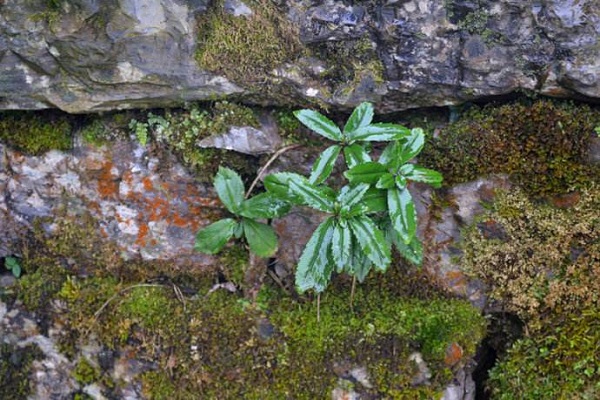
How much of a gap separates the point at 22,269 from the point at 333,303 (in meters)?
1.64

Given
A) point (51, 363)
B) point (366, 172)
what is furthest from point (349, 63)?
point (51, 363)

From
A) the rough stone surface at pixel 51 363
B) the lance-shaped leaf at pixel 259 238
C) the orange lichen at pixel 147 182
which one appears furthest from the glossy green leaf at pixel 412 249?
the rough stone surface at pixel 51 363

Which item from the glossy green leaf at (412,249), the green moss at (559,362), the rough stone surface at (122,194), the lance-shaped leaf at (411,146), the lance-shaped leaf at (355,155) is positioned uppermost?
the lance-shaped leaf at (411,146)

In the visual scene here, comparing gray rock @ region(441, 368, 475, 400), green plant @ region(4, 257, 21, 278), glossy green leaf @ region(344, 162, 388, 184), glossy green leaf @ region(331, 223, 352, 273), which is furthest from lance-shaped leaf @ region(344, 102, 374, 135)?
green plant @ region(4, 257, 21, 278)

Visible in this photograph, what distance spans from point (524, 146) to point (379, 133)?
656 millimetres

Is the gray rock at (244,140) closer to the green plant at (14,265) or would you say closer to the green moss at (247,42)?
the green moss at (247,42)

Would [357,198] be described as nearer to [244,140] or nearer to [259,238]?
[259,238]

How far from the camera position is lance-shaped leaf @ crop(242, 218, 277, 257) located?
2.61 metres

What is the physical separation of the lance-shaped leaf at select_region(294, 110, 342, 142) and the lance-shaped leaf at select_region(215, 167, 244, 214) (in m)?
0.43

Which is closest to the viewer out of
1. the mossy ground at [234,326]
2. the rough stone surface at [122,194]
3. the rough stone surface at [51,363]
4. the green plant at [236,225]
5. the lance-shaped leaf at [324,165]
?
the lance-shaped leaf at [324,165]

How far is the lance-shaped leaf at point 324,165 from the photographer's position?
7.84ft

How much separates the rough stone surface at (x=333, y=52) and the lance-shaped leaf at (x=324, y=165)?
25 cm

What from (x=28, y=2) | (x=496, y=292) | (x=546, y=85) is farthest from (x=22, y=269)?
(x=546, y=85)

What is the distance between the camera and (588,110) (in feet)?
7.95
